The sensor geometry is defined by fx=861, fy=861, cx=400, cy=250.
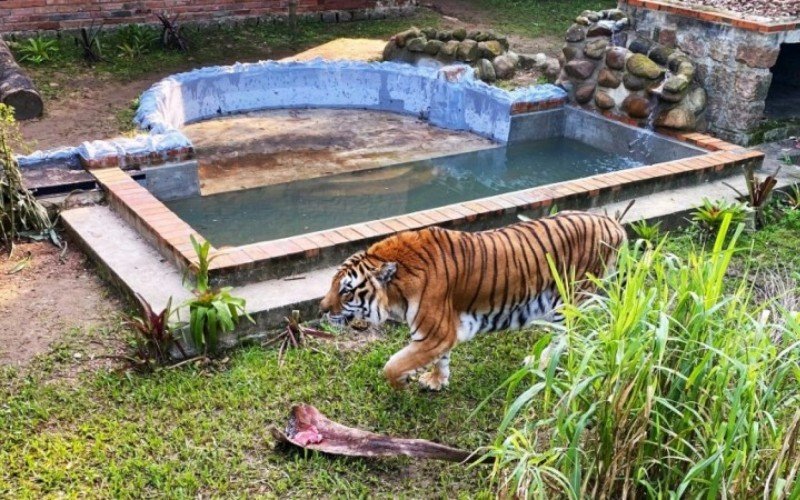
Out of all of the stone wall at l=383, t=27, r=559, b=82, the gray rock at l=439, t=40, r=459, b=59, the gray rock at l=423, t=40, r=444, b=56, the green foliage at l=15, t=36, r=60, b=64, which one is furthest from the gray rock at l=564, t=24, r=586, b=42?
the green foliage at l=15, t=36, r=60, b=64

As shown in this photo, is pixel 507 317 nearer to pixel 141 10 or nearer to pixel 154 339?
pixel 154 339

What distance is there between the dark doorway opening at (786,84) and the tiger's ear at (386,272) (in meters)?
6.06

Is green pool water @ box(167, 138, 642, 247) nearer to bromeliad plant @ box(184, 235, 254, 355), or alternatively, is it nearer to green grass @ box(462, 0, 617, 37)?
bromeliad plant @ box(184, 235, 254, 355)

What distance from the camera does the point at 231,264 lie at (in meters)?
4.92

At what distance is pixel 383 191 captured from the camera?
7.46 meters

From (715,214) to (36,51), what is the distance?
7798 millimetres

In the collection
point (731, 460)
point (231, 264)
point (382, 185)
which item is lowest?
point (382, 185)

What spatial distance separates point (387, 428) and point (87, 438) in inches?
53.6

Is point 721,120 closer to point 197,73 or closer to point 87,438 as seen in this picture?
point 197,73

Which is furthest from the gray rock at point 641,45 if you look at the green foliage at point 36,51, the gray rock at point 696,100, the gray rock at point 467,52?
the green foliage at point 36,51

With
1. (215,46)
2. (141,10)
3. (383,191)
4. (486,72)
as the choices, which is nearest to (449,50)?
(486,72)

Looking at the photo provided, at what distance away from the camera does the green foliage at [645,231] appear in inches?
222

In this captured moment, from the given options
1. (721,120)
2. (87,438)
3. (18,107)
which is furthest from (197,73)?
(87,438)

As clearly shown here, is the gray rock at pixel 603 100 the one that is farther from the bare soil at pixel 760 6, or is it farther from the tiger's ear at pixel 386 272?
→ the tiger's ear at pixel 386 272
